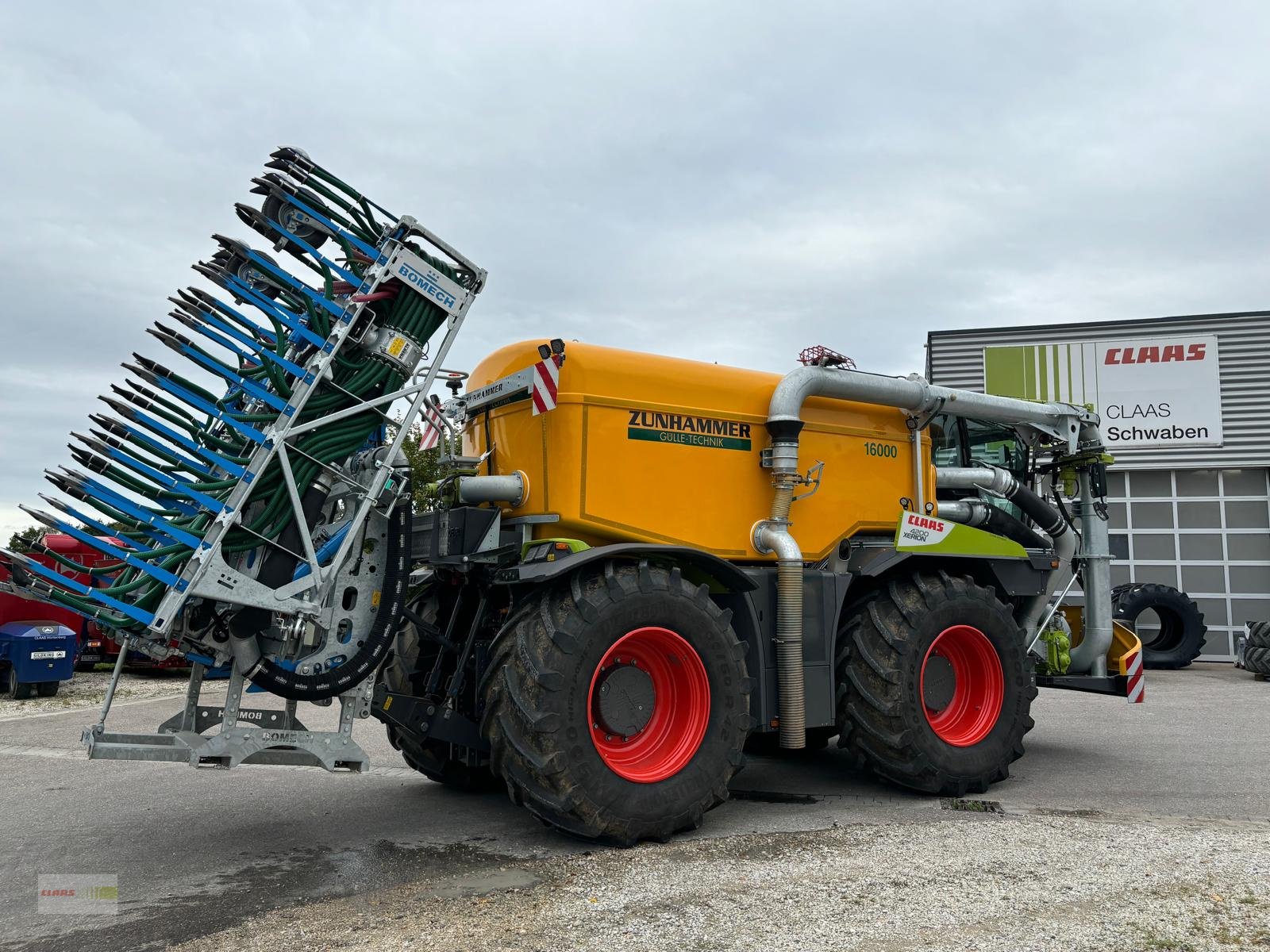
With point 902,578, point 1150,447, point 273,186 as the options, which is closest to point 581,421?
point 273,186

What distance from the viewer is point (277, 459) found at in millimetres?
5164

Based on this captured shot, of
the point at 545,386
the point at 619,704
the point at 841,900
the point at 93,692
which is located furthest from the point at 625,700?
the point at 93,692

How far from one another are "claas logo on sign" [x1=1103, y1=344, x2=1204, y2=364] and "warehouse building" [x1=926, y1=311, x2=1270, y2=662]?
0.02 meters

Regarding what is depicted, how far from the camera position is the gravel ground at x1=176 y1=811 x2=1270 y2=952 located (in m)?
3.92

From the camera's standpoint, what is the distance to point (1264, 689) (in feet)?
42.6

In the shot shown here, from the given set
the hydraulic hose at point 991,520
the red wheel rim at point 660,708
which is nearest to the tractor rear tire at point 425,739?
the red wheel rim at point 660,708

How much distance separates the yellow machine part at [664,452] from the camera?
5852 millimetres

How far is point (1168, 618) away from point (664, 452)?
13.1 m

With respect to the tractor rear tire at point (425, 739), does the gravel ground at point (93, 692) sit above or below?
below

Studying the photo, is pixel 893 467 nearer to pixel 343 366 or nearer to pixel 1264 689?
pixel 343 366

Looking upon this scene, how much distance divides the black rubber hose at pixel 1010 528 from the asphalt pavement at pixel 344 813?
172cm

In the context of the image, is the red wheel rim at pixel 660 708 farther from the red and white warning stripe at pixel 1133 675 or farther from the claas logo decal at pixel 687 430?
the red and white warning stripe at pixel 1133 675

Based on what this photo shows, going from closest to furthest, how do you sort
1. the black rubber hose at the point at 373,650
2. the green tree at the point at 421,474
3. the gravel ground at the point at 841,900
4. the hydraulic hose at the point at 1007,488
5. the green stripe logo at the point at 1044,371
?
1. the gravel ground at the point at 841,900
2. the black rubber hose at the point at 373,650
3. the hydraulic hose at the point at 1007,488
4. the green tree at the point at 421,474
5. the green stripe logo at the point at 1044,371

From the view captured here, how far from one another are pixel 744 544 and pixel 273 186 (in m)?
3.45
